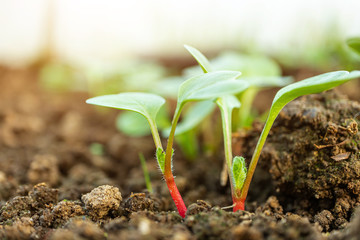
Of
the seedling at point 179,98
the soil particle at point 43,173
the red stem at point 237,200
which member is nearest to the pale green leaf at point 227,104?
the seedling at point 179,98

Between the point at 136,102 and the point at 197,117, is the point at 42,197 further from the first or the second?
the point at 197,117

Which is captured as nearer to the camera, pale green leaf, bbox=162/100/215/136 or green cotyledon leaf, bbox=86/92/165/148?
green cotyledon leaf, bbox=86/92/165/148

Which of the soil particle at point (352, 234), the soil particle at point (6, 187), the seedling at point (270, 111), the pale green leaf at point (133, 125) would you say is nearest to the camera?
the soil particle at point (352, 234)

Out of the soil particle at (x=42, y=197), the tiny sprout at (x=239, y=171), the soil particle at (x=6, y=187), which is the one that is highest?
the tiny sprout at (x=239, y=171)

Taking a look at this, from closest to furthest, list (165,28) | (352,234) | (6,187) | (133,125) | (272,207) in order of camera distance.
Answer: (352,234) < (272,207) < (6,187) < (133,125) < (165,28)

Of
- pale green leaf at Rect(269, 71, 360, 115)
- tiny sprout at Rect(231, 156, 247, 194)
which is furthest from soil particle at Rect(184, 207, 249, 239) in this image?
pale green leaf at Rect(269, 71, 360, 115)

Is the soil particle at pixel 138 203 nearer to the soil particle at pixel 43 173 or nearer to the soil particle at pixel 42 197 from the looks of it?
the soil particle at pixel 42 197

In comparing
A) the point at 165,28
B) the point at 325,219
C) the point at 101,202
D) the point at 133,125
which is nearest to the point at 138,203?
the point at 101,202

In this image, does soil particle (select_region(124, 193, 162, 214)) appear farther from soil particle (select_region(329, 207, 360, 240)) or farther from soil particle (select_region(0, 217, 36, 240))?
soil particle (select_region(329, 207, 360, 240))
